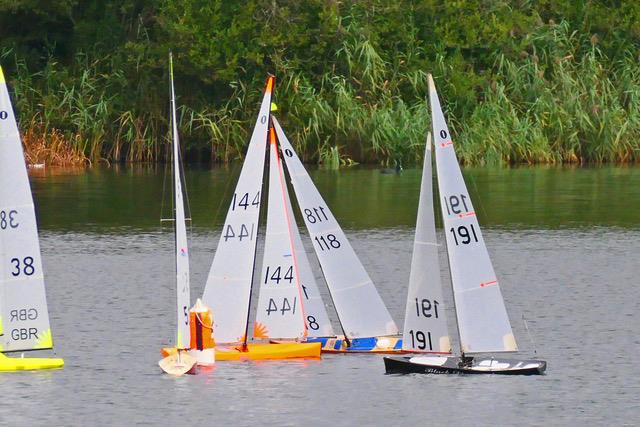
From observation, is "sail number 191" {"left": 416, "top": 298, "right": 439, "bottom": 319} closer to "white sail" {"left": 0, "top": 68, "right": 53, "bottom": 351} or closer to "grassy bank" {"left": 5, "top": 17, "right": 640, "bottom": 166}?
"white sail" {"left": 0, "top": 68, "right": 53, "bottom": 351}

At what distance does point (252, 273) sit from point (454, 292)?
391 cm

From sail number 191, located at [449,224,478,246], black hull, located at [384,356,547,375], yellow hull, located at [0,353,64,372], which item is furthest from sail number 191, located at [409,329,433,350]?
yellow hull, located at [0,353,64,372]

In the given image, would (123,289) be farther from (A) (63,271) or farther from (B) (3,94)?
(B) (3,94)

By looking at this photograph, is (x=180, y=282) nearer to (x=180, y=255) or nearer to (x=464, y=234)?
(x=180, y=255)

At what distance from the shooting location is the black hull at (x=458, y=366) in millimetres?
28953

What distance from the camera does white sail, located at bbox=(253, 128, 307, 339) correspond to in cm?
3003

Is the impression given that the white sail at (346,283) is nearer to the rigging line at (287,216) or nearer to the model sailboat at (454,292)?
the rigging line at (287,216)

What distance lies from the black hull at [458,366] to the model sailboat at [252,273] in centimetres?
199

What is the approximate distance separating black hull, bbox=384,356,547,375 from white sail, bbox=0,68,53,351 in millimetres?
5998

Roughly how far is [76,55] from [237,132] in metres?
10.0

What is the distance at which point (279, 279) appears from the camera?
30609mm

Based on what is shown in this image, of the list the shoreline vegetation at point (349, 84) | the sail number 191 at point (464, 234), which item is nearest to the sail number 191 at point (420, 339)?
the sail number 191 at point (464, 234)

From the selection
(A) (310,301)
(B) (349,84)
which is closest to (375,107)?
(B) (349,84)

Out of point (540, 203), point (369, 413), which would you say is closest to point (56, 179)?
point (540, 203)
